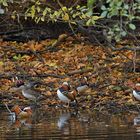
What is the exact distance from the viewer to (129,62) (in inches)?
813

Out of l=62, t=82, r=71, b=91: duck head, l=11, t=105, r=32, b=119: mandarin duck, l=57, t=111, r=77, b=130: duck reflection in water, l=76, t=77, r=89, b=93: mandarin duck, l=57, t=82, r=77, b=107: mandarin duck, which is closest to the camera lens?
l=57, t=111, r=77, b=130: duck reflection in water

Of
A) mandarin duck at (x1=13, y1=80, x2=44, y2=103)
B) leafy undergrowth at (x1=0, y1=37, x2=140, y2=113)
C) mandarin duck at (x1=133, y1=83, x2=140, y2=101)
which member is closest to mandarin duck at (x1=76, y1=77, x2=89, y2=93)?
leafy undergrowth at (x1=0, y1=37, x2=140, y2=113)

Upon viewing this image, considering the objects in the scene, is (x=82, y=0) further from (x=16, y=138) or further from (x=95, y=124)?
(x=16, y=138)

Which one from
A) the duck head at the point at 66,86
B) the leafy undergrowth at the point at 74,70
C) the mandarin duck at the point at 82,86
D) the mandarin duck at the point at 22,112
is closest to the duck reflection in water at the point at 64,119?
the mandarin duck at the point at 22,112

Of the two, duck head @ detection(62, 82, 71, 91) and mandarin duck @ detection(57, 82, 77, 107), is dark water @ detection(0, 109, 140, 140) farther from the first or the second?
duck head @ detection(62, 82, 71, 91)

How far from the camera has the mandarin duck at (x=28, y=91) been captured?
1783 centimetres

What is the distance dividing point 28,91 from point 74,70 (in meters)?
3.30

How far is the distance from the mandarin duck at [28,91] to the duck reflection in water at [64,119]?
1677 millimetres

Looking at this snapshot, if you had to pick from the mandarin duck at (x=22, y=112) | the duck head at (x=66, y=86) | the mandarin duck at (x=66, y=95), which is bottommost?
the mandarin duck at (x=22, y=112)

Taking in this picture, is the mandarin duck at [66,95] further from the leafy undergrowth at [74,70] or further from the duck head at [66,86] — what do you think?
the leafy undergrowth at [74,70]

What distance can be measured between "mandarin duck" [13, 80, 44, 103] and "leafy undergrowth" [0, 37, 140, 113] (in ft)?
0.53

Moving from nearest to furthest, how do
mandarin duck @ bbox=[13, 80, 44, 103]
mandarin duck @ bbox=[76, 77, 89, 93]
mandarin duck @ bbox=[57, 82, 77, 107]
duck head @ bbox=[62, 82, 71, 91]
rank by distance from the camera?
mandarin duck @ bbox=[57, 82, 77, 107], duck head @ bbox=[62, 82, 71, 91], mandarin duck @ bbox=[13, 80, 44, 103], mandarin duck @ bbox=[76, 77, 89, 93]

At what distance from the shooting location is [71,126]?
45.9 ft

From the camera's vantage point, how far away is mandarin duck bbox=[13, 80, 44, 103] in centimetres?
1783
